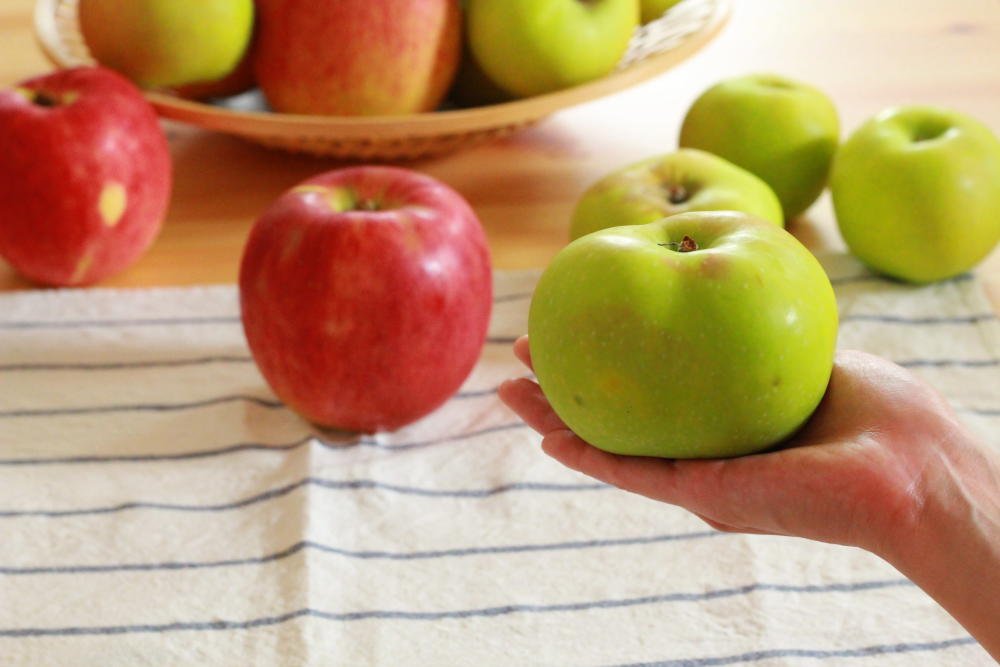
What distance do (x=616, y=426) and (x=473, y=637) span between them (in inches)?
7.6

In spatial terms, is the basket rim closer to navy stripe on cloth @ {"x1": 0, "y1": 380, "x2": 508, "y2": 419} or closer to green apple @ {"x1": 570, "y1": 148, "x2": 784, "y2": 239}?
green apple @ {"x1": 570, "y1": 148, "x2": 784, "y2": 239}

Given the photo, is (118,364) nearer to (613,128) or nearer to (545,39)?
(545,39)

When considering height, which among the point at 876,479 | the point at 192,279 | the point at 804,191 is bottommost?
the point at 192,279

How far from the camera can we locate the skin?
1.75 ft

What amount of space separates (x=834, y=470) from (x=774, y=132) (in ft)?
1.79

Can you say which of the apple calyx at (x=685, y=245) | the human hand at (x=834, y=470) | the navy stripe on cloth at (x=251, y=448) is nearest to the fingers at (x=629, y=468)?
the human hand at (x=834, y=470)

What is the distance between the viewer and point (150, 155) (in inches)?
37.4

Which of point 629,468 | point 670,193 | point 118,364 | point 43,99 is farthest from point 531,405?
point 43,99

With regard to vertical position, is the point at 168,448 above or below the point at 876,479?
below

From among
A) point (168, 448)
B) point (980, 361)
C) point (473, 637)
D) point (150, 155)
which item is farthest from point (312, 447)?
point (980, 361)

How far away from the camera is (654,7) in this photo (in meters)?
Answer: 1.18

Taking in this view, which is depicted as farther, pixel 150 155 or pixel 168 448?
pixel 150 155

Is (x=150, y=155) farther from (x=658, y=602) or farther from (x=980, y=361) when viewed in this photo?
(x=980, y=361)

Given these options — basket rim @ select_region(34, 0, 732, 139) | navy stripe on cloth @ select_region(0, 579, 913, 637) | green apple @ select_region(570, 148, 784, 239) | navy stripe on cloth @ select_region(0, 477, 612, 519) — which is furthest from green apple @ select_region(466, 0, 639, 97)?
navy stripe on cloth @ select_region(0, 579, 913, 637)
